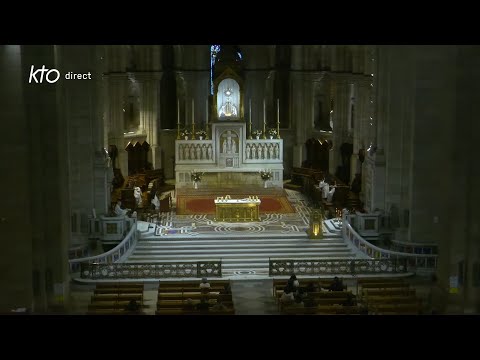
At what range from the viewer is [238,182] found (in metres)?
44.2

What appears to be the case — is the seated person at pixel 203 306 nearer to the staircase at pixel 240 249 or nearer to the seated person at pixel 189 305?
the seated person at pixel 189 305

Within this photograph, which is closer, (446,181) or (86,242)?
(446,181)

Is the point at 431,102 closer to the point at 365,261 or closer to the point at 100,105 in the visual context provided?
the point at 365,261

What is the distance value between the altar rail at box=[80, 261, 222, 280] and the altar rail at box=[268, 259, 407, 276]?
214 centimetres

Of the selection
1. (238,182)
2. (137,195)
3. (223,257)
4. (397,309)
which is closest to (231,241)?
(223,257)

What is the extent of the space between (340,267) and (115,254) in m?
7.85

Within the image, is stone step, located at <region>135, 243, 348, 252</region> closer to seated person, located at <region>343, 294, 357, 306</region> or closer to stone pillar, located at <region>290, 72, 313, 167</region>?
seated person, located at <region>343, 294, 357, 306</region>

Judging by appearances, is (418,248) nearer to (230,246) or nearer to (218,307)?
(230,246)

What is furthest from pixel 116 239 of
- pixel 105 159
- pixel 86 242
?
pixel 105 159

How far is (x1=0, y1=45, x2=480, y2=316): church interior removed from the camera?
25.2 m

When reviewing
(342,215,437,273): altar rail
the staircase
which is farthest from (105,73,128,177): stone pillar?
(342,215,437,273): altar rail

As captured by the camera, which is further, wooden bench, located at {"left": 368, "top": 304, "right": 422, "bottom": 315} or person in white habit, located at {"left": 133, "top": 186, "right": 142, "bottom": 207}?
person in white habit, located at {"left": 133, "top": 186, "right": 142, "bottom": 207}

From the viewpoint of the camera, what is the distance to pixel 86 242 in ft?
108
